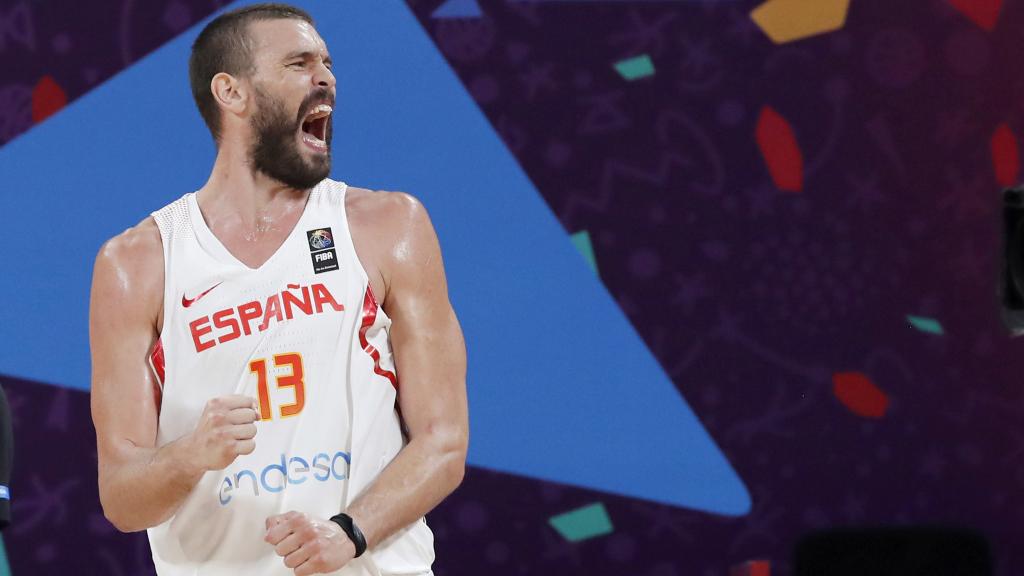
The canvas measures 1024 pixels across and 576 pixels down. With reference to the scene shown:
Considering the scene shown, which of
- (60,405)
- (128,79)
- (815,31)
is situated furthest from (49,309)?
(815,31)

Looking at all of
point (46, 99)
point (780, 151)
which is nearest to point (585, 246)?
point (780, 151)

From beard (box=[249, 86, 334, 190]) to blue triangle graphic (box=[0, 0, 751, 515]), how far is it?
4.29ft

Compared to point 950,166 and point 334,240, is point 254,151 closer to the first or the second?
point 334,240

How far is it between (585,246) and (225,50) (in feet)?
5.29

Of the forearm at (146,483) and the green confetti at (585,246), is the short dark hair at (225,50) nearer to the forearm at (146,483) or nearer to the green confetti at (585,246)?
the forearm at (146,483)

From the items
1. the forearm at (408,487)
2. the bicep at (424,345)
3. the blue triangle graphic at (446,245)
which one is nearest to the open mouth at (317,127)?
the bicep at (424,345)

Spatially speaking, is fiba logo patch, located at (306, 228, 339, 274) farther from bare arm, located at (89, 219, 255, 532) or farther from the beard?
bare arm, located at (89, 219, 255, 532)

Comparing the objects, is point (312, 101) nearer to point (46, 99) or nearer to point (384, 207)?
point (384, 207)

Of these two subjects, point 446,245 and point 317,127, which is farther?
point 446,245

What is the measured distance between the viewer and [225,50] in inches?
91.3

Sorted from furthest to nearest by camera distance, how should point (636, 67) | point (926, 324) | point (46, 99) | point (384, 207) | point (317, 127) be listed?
point (926, 324) < point (636, 67) < point (46, 99) < point (317, 127) < point (384, 207)

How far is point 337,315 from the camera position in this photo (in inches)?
84.9

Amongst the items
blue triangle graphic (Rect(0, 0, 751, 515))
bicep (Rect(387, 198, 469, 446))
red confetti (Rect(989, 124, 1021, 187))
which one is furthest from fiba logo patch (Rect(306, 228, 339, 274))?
red confetti (Rect(989, 124, 1021, 187))

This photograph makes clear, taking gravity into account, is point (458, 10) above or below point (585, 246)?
above
